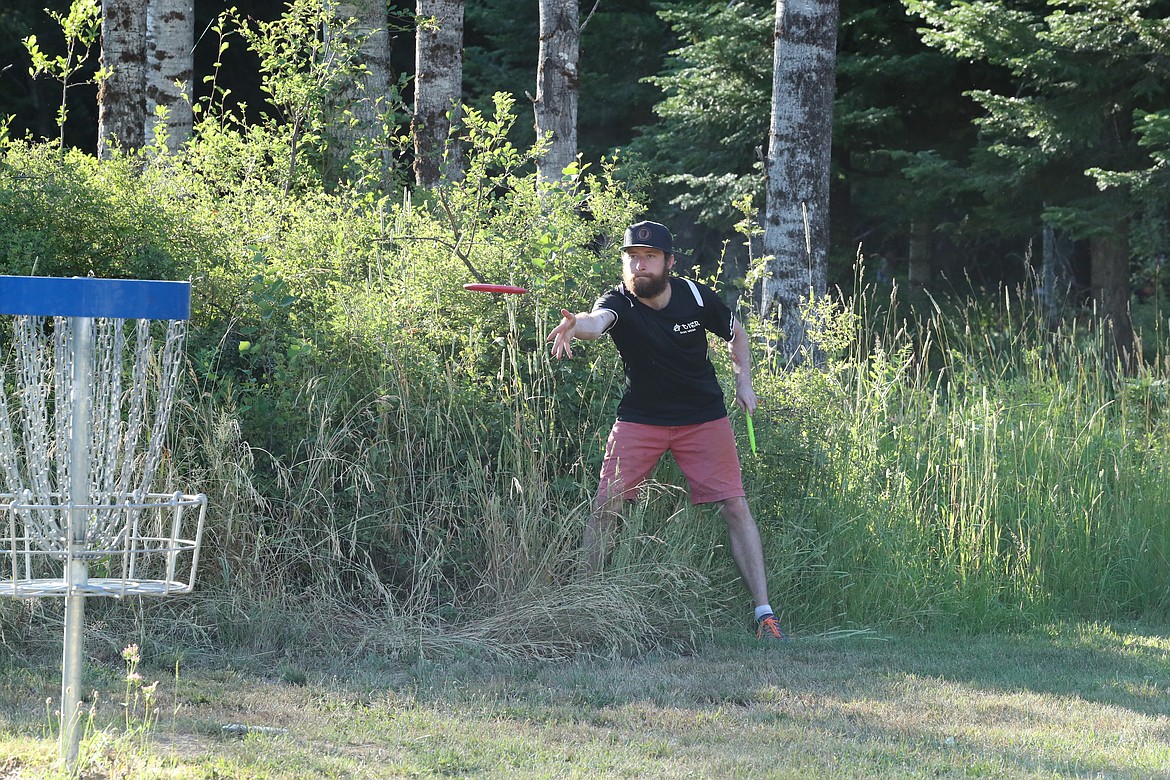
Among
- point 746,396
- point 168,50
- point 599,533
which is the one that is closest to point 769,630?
point 599,533

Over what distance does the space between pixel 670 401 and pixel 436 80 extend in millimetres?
4950

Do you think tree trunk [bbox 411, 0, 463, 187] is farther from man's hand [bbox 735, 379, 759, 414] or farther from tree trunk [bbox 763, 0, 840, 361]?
man's hand [bbox 735, 379, 759, 414]

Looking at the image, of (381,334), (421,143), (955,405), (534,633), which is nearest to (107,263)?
(381,334)

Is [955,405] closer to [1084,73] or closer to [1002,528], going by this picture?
[1002,528]

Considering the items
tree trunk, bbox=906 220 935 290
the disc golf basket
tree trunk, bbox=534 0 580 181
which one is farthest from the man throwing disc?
tree trunk, bbox=906 220 935 290

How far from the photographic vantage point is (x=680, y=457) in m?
5.91

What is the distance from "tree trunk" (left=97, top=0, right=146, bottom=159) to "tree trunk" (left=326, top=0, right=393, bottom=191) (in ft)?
5.58

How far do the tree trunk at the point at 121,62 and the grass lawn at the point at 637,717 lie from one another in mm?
5807

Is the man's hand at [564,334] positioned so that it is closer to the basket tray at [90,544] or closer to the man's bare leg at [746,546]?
the man's bare leg at [746,546]

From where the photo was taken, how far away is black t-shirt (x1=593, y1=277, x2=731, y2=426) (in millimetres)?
5660

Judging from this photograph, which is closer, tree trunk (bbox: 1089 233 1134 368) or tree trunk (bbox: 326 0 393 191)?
tree trunk (bbox: 326 0 393 191)

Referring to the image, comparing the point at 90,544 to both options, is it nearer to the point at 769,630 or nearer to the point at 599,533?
the point at 599,533

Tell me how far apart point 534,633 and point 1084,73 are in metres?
9.26

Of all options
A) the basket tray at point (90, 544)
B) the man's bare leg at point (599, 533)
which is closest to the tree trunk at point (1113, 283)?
the man's bare leg at point (599, 533)
